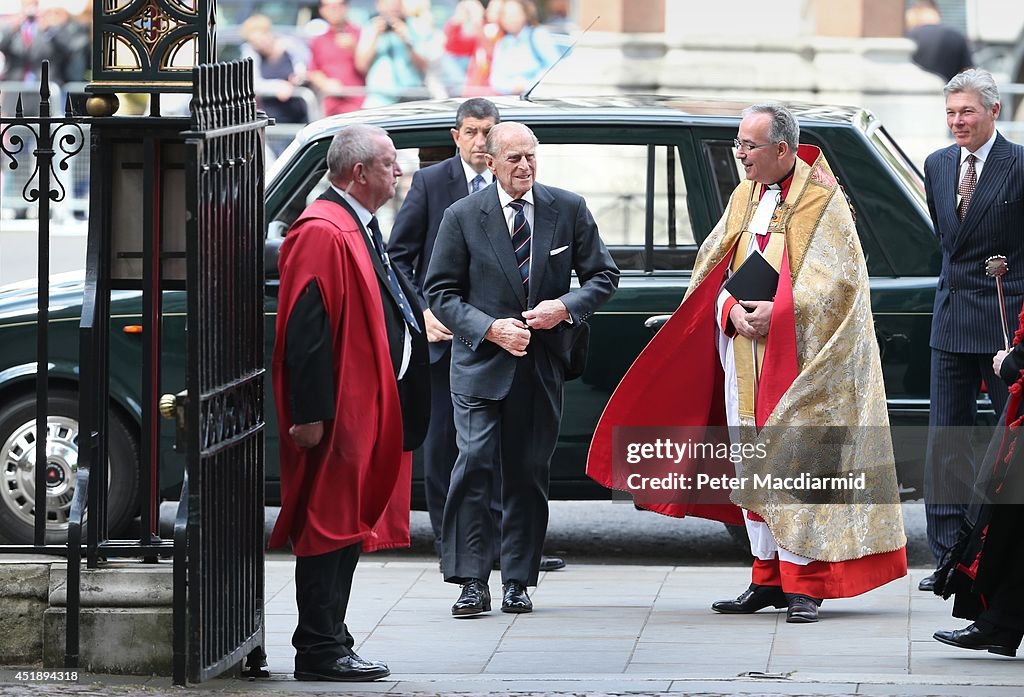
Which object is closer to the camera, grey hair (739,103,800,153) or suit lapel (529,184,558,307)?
grey hair (739,103,800,153)

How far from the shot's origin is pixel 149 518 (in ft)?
21.1

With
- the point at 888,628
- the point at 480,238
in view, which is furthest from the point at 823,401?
the point at 480,238

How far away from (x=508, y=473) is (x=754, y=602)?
107 cm

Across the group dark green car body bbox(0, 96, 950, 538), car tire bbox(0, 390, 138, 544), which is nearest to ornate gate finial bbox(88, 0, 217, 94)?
dark green car body bbox(0, 96, 950, 538)

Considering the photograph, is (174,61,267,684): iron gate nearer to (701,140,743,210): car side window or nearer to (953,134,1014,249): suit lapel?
(701,140,743,210): car side window

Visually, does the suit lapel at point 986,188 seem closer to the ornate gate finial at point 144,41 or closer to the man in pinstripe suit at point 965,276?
the man in pinstripe suit at point 965,276

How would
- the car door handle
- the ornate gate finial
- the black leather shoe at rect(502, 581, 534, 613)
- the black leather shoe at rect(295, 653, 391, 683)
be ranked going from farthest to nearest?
the car door handle → the black leather shoe at rect(502, 581, 534, 613) → the black leather shoe at rect(295, 653, 391, 683) → the ornate gate finial

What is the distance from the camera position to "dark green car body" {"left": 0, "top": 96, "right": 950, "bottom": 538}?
8.83 m

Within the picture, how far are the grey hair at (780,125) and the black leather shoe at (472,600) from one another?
A: 2029 mm

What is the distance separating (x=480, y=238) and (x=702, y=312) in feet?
2.99

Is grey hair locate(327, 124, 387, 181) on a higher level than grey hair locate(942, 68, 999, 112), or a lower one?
lower

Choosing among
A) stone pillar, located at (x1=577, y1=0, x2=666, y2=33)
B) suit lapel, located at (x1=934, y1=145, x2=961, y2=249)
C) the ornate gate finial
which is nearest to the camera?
the ornate gate finial

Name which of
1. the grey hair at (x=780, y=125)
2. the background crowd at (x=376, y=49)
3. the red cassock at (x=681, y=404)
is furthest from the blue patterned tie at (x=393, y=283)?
the background crowd at (x=376, y=49)

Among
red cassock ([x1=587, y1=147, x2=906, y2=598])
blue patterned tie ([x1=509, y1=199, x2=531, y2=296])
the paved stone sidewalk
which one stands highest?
blue patterned tie ([x1=509, y1=199, x2=531, y2=296])
